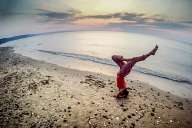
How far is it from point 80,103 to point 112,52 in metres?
2.59

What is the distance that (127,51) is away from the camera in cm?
621

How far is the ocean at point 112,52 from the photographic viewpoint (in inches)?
211

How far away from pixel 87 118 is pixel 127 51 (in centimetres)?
286

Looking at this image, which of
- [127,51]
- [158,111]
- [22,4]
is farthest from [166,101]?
[22,4]

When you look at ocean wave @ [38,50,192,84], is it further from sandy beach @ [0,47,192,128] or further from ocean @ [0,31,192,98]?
sandy beach @ [0,47,192,128]

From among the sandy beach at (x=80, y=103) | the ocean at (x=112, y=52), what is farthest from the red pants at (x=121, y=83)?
the ocean at (x=112, y=52)

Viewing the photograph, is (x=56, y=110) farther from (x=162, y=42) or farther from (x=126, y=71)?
(x=162, y=42)

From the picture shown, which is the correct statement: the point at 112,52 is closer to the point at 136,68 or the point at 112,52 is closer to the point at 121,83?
the point at 136,68

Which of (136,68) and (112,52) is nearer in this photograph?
(136,68)

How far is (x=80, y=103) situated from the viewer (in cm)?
392

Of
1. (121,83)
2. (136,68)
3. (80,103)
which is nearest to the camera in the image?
(80,103)

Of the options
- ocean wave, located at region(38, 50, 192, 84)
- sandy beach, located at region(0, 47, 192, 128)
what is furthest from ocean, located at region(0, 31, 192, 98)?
sandy beach, located at region(0, 47, 192, 128)

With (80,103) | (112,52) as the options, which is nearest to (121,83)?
(80,103)

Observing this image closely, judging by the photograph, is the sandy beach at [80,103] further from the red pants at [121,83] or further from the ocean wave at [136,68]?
the ocean wave at [136,68]
